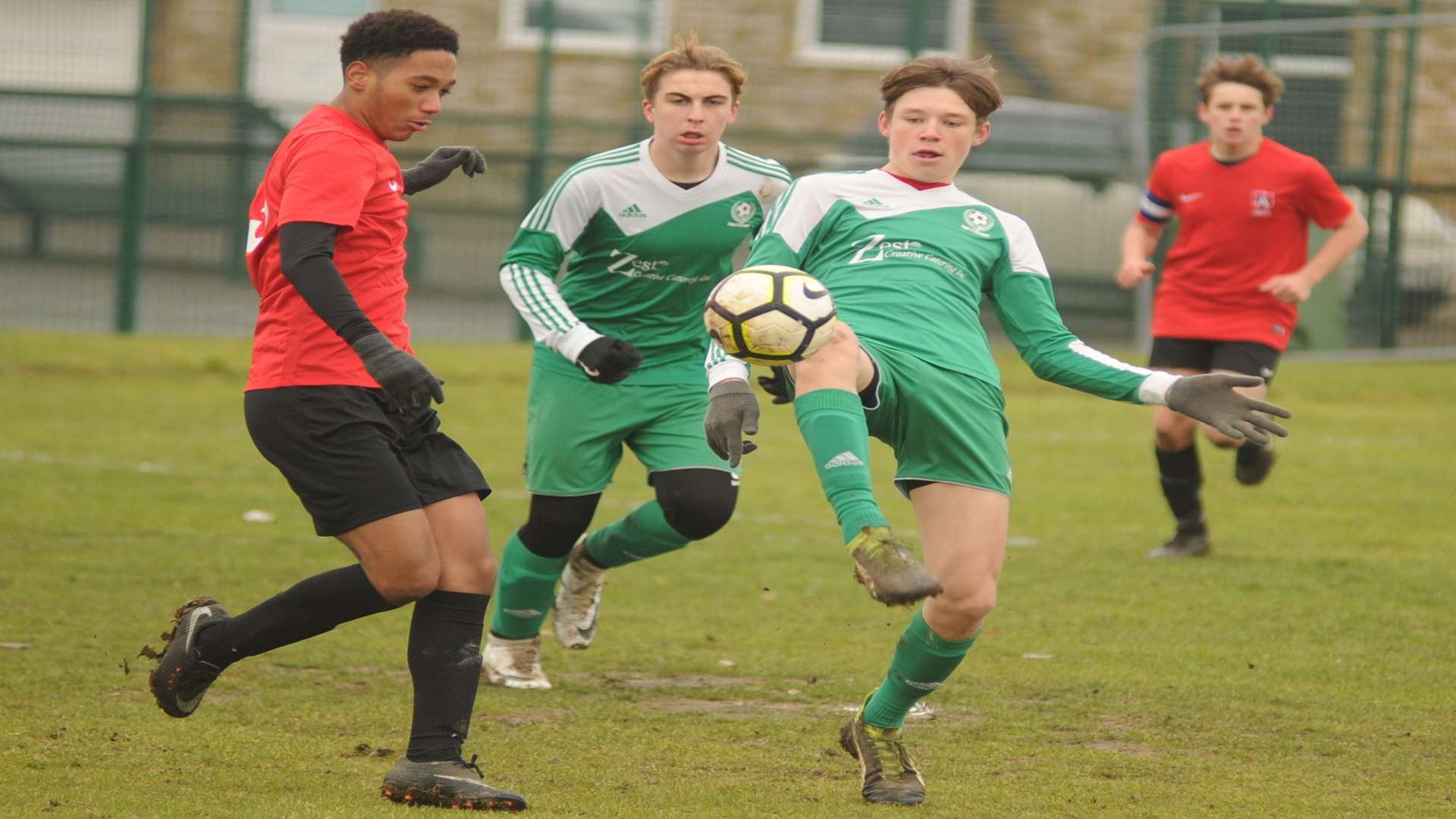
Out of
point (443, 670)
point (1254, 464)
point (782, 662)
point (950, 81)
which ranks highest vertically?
point (950, 81)

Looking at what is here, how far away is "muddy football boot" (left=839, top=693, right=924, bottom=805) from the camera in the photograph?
454 cm

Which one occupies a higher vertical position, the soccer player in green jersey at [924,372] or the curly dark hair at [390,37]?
the curly dark hair at [390,37]

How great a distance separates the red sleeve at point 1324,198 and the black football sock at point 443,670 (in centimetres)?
548

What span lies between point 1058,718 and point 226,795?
248cm

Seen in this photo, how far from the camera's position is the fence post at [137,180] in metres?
16.2

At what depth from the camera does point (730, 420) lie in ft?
14.5

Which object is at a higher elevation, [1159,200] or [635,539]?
[1159,200]

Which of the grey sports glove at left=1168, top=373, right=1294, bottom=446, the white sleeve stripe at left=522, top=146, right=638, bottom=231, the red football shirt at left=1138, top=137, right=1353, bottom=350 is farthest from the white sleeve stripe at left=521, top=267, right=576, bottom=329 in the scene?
the red football shirt at left=1138, top=137, right=1353, bottom=350

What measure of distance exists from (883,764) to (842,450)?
0.89m

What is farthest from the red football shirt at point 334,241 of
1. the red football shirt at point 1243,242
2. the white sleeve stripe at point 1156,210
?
the white sleeve stripe at point 1156,210

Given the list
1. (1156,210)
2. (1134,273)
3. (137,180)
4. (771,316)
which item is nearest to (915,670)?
(771,316)

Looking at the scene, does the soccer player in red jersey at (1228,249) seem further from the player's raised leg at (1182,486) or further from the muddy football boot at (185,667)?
the muddy football boot at (185,667)

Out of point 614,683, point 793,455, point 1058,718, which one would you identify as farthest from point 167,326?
point 1058,718

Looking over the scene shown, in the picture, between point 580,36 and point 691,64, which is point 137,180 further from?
point 691,64
